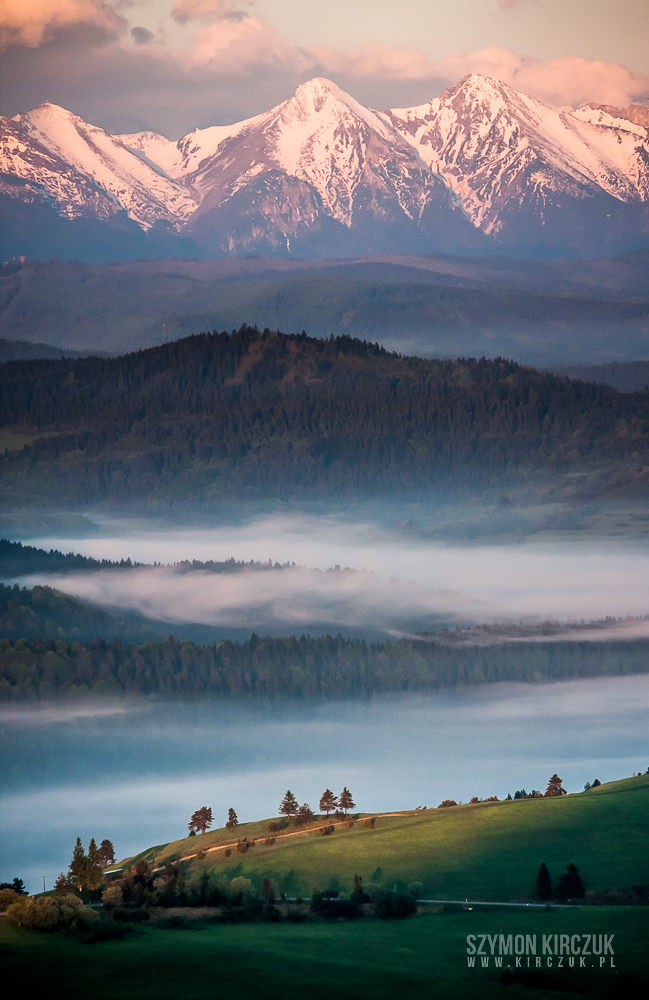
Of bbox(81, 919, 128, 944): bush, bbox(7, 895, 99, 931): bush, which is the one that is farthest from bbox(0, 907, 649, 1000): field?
bbox(7, 895, 99, 931): bush

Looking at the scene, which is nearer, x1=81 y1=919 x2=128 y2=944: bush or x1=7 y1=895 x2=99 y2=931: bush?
x1=81 y1=919 x2=128 y2=944: bush

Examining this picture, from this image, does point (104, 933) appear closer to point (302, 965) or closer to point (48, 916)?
point (48, 916)

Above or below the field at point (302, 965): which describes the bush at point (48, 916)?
above

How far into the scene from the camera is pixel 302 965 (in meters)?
175

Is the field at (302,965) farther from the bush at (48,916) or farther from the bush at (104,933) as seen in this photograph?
the bush at (48,916)

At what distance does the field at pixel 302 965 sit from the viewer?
164 metres

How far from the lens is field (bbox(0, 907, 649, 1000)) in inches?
6471

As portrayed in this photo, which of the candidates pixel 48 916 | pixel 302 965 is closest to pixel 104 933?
pixel 48 916

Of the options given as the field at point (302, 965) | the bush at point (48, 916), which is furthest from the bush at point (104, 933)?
the bush at point (48, 916)

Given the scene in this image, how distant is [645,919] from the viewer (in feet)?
627

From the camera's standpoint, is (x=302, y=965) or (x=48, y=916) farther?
(x=48, y=916)

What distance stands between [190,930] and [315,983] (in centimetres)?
3306

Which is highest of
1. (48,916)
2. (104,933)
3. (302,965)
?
(48,916)

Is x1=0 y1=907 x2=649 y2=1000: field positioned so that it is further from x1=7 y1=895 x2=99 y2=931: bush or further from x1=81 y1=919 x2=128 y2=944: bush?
x1=7 y1=895 x2=99 y2=931: bush
